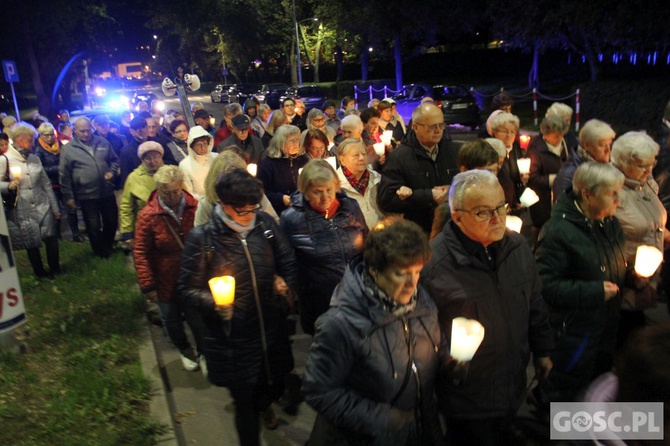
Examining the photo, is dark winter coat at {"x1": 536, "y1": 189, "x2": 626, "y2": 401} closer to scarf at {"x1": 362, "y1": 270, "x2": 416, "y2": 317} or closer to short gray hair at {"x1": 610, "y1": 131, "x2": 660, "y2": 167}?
short gray hair at {"x1": 610, "y1": 131, "x2": 660, "y2": 167}

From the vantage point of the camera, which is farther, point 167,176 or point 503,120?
point 503,120

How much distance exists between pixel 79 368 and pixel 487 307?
3944 millimetres

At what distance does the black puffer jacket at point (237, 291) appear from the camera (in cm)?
349

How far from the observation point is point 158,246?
4.90 m

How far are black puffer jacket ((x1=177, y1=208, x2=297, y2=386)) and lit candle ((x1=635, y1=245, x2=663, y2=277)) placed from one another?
2.17 meters

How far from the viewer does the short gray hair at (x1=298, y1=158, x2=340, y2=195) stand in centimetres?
390

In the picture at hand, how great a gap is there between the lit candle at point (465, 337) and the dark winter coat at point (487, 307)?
316mm

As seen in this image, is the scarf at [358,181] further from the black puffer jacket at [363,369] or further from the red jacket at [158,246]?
the black puffer jacket at [363,369]

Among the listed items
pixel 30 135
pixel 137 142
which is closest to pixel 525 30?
pixel 137 142

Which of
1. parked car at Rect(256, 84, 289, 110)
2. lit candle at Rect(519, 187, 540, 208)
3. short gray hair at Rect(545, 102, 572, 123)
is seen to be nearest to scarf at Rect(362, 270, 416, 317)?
lit candle at Rect(519, 187, 540, 208)

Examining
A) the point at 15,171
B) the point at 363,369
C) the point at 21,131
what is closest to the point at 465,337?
the point at 363,369

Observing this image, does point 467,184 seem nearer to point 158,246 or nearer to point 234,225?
point 234,225

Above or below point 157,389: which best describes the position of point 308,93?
above

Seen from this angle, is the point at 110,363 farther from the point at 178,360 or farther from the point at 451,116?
the point at 451,116
